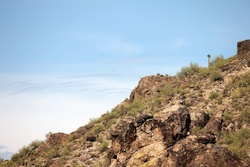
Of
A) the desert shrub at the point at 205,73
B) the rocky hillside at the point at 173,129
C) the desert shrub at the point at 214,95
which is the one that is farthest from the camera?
the desert shrub at the point at 205,73

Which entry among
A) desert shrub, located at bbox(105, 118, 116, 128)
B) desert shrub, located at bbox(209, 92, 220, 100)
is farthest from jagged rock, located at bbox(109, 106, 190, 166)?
desert shrub, located at bbox(105, 118, 116, 128)

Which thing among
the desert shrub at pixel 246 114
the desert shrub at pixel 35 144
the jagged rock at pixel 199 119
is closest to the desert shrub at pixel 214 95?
the desert shrub at pixel 246 114

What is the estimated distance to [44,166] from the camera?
80.8ft

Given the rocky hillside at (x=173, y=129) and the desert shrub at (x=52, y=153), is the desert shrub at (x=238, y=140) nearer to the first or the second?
the rocky hillside at (x=173, y=129)

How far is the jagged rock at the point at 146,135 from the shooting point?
12.7 metres

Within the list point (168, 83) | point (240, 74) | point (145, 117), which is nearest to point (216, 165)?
point (145, 117)

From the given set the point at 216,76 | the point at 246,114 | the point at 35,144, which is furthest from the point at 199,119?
the point at 35,144

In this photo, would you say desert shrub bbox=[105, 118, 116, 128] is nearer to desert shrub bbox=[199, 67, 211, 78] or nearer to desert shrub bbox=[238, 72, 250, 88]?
desert shrub bbox=[199, 67, 211, 78]

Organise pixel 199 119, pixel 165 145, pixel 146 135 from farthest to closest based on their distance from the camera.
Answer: pixel 199 119 → pixel 146 135 → pixel 165 145

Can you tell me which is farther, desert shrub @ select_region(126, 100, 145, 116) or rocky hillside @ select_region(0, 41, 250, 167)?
desert shrub @ select_region(126, 100, 145, 116)

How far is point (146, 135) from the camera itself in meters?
14.1

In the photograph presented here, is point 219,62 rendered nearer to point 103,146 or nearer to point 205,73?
point 205,73

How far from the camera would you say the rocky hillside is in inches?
434

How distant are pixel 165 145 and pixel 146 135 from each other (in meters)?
1.61
